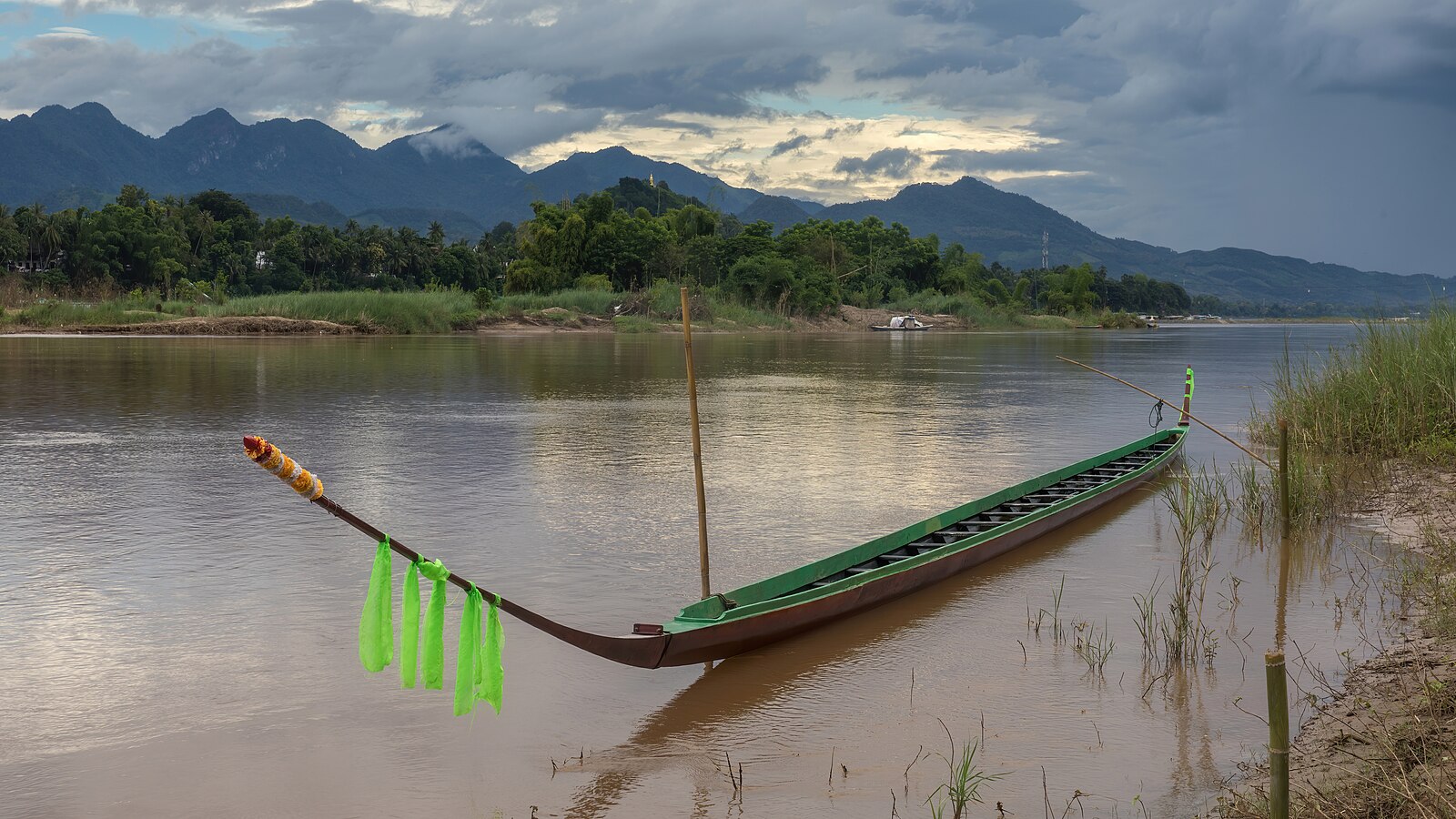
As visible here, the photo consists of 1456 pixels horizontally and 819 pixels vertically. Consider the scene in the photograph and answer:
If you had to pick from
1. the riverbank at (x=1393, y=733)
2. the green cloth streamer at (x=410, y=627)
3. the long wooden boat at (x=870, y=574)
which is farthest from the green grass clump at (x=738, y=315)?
the green cloth streamer at (x=410, y=627)

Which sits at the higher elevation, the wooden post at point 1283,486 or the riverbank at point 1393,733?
the wooden post at point 1283,486

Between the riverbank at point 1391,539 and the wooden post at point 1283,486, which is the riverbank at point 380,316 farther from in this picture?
the wooden post at point 1283,486

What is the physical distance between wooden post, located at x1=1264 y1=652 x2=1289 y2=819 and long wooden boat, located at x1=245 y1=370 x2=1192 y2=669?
2.90 meters

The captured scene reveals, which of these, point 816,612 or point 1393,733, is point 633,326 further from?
point 1393,733

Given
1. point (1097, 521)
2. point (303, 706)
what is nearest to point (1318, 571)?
point (1097, 521)

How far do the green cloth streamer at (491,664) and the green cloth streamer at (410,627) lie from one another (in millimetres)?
321

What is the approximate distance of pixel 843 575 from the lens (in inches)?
308

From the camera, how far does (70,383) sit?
24.1m

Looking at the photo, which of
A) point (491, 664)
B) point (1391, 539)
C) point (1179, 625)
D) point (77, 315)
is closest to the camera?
point (491, 664)

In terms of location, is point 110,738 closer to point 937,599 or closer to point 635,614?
point 635,614

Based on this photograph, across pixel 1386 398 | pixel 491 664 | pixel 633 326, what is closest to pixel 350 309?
pixel 633 326

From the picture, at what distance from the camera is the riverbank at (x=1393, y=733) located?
4176mm

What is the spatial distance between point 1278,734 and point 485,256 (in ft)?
347

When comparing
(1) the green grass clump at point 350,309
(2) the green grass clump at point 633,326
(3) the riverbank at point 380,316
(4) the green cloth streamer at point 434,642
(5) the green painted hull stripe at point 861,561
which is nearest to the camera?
(4) the green cloth streamer at point 434,642
